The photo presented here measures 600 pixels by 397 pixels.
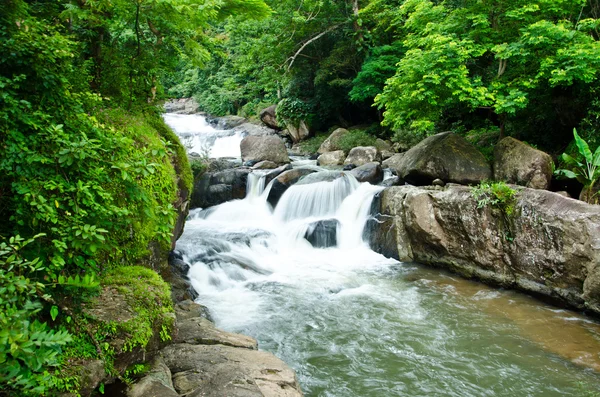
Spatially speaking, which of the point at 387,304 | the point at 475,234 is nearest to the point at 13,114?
the point at 387,304

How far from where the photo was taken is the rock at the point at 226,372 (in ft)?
11.2

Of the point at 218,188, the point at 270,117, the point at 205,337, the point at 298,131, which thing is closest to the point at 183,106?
the point at 270,117

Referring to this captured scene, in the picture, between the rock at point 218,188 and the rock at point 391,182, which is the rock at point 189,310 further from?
the rock at point 218,188

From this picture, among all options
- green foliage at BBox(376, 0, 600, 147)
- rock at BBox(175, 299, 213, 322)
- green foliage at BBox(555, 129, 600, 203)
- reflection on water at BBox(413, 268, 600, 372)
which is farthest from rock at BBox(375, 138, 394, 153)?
rock at BBox(175, 299, 213, 322)

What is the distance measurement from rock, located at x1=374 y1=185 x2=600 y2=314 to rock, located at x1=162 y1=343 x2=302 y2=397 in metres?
5.94

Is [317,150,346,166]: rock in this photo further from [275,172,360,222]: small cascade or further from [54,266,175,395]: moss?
[54,266,175,395]: moss

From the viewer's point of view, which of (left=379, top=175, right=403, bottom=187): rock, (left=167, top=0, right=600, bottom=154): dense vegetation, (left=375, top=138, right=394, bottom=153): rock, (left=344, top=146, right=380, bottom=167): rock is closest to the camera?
(left=167, top=0, right=600, bottom=154): dense vegetation

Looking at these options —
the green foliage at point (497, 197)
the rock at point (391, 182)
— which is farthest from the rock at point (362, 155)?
the green foliage at point (497, 197)

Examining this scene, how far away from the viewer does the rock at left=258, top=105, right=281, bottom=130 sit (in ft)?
86.7

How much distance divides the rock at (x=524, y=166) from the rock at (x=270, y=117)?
18.5m

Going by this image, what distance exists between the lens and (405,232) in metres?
10.1


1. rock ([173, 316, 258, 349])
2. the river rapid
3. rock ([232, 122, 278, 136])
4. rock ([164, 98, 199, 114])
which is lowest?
the river rapid

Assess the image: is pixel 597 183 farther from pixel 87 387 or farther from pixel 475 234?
pixel 87 387

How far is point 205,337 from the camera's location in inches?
177
